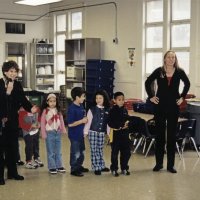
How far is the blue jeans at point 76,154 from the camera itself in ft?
19.0

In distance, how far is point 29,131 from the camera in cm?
621

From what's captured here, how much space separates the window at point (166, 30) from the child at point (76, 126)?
3740 millimetres

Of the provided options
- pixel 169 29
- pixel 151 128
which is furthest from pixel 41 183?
pixel 169 29

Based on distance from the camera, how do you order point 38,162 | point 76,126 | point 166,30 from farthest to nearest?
point 166,30 → point 38,162 → point 76,126

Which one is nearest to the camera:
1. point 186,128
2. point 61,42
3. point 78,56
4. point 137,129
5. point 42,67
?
point 186,128

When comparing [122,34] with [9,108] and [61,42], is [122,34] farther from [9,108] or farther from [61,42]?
[9,108]

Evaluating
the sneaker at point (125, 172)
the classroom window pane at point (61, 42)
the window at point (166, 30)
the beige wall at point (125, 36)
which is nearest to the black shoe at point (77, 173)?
the sneaker at point (125, 172)

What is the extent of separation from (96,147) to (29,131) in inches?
41.7

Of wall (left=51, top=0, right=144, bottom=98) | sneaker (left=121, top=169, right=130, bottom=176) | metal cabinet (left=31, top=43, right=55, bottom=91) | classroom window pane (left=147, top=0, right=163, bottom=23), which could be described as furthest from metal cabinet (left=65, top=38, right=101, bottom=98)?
sneaker (left=121, top=169, right=130, bottom=176)

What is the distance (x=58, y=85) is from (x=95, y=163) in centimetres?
741

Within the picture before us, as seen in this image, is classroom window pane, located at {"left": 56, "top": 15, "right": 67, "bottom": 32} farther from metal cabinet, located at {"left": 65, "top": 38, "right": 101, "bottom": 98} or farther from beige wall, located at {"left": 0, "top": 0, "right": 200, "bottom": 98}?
beige wall, located at {"left": 0, "top": 0, "right": 200, "bottom": 98}

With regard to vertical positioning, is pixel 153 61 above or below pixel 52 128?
above

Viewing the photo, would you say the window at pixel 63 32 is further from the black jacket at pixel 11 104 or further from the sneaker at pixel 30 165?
the black jacket at pixel 11 104

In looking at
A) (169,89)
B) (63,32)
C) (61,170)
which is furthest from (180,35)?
(63,32)
